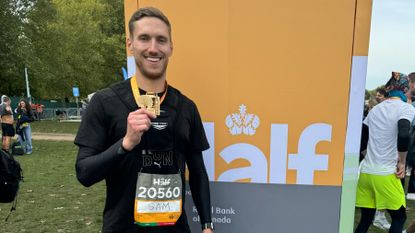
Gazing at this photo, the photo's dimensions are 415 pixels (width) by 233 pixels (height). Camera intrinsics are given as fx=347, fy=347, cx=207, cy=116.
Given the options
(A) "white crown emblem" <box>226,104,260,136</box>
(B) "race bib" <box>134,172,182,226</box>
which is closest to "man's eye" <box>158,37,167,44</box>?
(B) "race bib" <box>134,172,182,226</box>

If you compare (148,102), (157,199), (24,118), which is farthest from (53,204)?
(24,118)

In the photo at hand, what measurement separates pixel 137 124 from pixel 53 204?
5.02 metres

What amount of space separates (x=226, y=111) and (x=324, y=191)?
0.87 metres

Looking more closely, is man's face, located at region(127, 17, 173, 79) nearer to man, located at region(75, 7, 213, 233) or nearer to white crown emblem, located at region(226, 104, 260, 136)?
man, located at region(75, 7, 213, 233)

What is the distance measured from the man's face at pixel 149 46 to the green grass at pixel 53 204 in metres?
3.59

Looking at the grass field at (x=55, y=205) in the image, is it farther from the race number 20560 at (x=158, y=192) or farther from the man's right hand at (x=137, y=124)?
the man's right hand at (x=137, y=124)

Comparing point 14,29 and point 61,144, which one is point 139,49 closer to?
point 61,144

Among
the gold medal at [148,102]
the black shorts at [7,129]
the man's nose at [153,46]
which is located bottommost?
the black shorts at [7,129]

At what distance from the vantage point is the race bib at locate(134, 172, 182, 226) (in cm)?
173

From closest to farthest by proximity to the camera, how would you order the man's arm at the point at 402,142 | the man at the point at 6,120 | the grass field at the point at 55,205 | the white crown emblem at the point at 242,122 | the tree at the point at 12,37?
1. the white crown emblem at the point at 242,122
2. the man's arm at the point at 402,142
3. the grass field at the point at 55,205
4. the man at the point at 6,120
5. the tree at the point at 12,37

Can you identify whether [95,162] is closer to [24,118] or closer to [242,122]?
[242,122]

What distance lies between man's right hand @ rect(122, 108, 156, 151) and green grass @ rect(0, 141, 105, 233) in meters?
3.62

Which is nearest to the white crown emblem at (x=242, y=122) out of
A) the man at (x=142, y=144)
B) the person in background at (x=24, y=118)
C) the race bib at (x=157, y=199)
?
the man at (x=142, y=144)

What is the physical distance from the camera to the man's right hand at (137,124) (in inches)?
58.4
